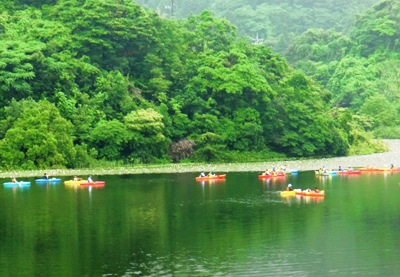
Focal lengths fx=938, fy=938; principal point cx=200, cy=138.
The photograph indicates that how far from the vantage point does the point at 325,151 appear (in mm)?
90062

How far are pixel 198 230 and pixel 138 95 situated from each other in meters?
41.4

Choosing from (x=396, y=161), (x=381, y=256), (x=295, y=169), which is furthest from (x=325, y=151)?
(x=381, y=256)

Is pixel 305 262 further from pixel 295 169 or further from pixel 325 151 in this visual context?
pixel 325 151

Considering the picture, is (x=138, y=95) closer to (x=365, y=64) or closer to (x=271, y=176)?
(x=271, y=176)

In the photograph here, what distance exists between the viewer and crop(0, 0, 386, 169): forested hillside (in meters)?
74.7

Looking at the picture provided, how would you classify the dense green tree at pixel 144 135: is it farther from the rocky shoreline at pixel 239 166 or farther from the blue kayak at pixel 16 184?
the blue kayak at pixel 16 184

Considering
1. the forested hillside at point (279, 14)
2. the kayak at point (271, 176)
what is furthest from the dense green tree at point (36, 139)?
the forested hillside at point (279, 14)

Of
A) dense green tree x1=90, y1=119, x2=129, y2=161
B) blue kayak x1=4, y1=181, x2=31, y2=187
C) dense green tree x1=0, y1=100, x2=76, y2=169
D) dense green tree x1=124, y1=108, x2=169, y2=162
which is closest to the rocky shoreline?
dense green tree x1=0, y1=100, x2=76, y2=169

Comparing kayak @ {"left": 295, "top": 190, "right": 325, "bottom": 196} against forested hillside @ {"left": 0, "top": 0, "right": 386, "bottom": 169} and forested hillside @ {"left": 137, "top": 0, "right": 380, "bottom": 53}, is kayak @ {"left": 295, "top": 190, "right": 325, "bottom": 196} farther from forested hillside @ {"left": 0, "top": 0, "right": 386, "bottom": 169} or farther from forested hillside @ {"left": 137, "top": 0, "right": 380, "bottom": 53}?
forested hillside @ {"left": 137, "top": 0, "right": 380, "bottom": 53}

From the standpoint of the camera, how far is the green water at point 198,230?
119 feet

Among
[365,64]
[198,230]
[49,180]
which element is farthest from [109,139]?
[365,64]

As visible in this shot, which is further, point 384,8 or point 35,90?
point 384,8

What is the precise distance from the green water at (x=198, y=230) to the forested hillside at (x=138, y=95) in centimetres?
1217

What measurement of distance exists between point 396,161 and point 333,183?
2041 cm
